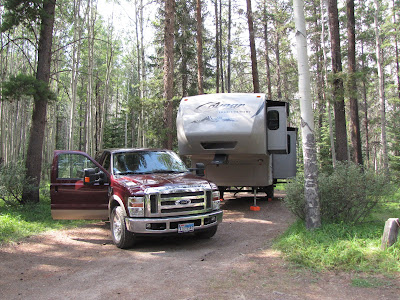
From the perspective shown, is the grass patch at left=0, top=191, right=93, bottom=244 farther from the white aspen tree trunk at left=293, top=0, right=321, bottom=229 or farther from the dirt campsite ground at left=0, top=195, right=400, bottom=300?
the white aspen tree trunk at left=293, top=0, right=321, bottom=229

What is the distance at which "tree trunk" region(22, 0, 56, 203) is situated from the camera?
10.2 metres

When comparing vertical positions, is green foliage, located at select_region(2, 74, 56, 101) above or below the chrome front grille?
above

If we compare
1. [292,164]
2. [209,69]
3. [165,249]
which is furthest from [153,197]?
[209,69]

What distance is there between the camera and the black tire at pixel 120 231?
6.08 metres

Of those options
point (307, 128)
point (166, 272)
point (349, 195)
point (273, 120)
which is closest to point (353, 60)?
point (273, 120)

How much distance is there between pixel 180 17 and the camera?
20094 mm

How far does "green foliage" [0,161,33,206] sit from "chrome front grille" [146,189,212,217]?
5.70 meters

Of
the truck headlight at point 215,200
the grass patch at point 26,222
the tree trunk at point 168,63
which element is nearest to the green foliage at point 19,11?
the tree trunk at point 168,63

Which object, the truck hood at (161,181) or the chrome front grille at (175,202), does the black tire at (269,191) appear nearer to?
the truck hood at (161,181)

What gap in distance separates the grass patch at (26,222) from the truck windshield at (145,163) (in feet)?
8.70

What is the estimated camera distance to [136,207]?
5.90 meters

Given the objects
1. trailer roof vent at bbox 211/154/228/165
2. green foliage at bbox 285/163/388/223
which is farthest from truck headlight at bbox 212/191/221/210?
trailer roof vent at bbox 211/154/228/165

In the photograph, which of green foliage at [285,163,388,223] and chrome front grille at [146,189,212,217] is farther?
green foliage at [285,163,388,223]

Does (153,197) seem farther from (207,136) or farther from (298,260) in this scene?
(207,136)
